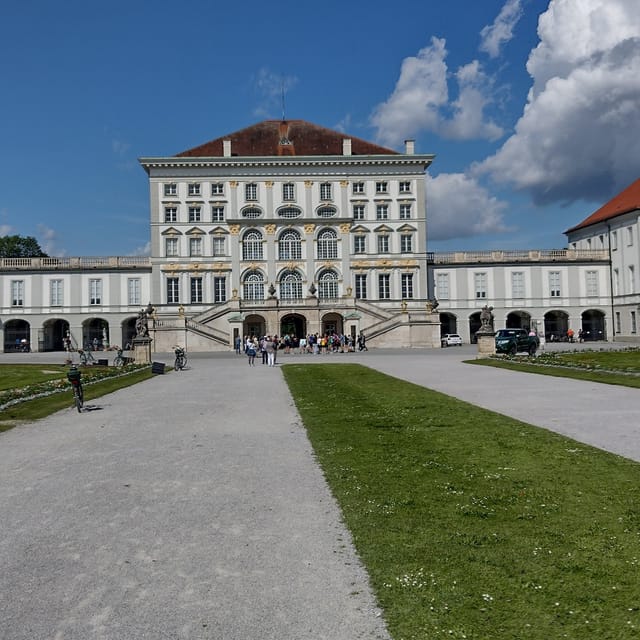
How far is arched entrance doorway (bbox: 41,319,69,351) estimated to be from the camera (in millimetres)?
67188

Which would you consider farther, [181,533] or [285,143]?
[285,143]

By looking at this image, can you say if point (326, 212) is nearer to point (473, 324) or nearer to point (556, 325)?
point (473, 324)

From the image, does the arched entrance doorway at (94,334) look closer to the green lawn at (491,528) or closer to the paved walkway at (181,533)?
the paved walkway at (181,533)

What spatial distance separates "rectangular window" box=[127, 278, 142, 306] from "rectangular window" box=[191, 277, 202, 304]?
611 cm

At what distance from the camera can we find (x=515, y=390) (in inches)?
774

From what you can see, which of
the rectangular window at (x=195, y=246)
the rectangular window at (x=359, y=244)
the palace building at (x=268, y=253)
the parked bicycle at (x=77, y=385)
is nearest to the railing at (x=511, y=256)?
the palace building at (x=268, y=253)

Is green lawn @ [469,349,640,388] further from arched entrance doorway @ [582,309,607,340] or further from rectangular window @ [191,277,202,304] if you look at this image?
arched entrance doorway @ [582,309,607,340]

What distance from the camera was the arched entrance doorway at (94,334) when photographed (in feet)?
218

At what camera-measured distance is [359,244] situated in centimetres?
6512

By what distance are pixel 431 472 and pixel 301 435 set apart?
4.02 metres

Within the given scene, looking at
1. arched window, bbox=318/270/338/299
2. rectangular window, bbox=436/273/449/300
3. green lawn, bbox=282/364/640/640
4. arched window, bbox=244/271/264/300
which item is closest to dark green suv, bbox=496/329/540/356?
arched window, bbox=318/270/338/299

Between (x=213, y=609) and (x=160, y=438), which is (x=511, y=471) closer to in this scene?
(x=213, y=609)

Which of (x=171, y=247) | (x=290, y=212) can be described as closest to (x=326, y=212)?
(x=290, y=212)

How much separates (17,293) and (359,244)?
33.0 metres
